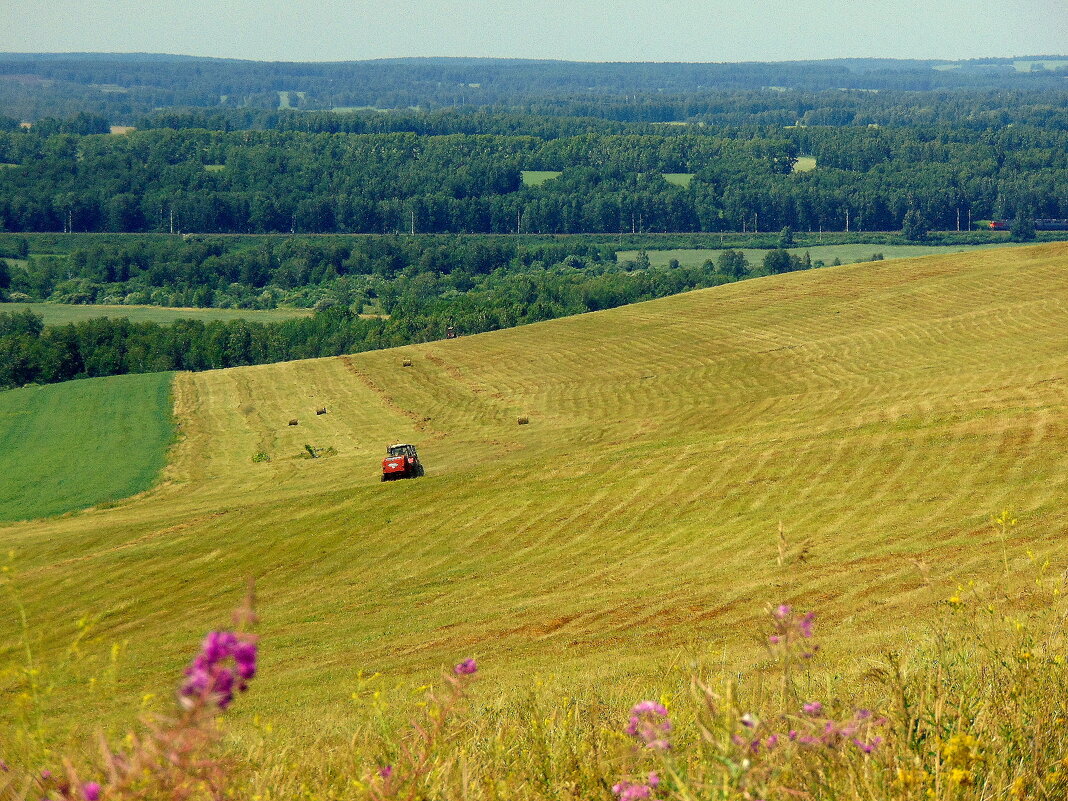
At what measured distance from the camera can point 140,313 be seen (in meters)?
130

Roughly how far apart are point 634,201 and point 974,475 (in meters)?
177

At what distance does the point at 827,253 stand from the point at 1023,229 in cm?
3248

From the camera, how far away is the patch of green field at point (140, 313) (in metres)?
124

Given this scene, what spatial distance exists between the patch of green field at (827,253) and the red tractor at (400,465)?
11153cm

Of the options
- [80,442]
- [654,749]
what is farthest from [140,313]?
[654,749]

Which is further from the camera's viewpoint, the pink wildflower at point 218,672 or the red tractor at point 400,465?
the red tractor at point 400,465

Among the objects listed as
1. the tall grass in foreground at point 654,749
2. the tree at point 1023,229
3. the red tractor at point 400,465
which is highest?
the tall grass in foreground at point 654,749

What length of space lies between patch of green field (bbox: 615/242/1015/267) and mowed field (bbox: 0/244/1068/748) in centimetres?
9041

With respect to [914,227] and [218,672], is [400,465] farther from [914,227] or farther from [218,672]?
[914,227]

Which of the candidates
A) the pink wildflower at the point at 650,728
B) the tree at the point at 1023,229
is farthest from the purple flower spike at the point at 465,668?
the tree at the point at 1023,229

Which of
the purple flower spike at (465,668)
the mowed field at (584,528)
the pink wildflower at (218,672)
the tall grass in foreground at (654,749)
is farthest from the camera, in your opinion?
the mowed field at (584,528)

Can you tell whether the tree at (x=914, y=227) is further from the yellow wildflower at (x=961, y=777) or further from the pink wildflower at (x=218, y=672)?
the pink wildflower at (x=218, y=672)

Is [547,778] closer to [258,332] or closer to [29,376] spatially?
[29,376]

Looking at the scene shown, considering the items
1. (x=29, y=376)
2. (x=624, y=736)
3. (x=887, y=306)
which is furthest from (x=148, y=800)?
(x=29, y=376)
